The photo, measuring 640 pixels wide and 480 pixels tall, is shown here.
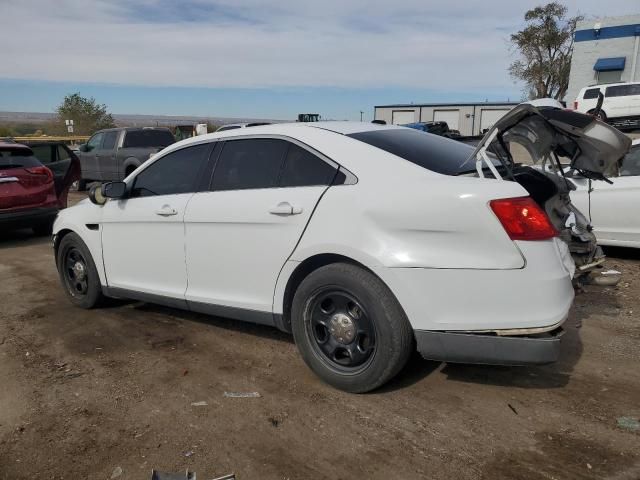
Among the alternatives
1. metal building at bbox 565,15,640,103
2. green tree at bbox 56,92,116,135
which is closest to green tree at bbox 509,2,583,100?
metal building at bbox 565,15,640,103

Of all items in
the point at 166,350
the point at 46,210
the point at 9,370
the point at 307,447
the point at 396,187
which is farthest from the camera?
the point at 46,210

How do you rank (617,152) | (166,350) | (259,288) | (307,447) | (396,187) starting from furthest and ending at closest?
(166,350) < (259,288) < (617,152) < (396,187) < (307,447)

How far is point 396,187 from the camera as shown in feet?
10.5

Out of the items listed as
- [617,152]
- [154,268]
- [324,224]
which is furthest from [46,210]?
[617,152]

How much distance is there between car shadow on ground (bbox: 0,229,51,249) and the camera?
911 centimetres

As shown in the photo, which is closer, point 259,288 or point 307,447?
point 307,447

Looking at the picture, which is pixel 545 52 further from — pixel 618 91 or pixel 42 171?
pixel 42 171

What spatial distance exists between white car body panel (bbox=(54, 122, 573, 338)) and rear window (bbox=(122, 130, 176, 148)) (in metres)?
11.6

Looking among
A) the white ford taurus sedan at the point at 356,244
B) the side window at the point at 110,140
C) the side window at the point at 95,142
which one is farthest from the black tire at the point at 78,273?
the side window at the point at 95,142

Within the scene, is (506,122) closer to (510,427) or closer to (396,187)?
(396,187)

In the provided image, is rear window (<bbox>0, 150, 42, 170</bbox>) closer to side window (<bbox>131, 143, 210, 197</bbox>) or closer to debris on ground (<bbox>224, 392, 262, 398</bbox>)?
side window (<bbox>131, 143, 210, 197</bbox>)

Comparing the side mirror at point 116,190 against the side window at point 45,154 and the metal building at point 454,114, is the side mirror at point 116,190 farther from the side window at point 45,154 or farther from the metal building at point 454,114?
the metal building at point 454,114

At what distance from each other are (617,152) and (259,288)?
2.48 meters

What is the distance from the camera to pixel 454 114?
53156mm
